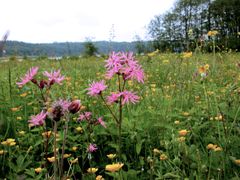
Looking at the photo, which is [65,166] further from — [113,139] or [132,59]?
[132,59]

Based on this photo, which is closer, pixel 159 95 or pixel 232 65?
pixel 159 95

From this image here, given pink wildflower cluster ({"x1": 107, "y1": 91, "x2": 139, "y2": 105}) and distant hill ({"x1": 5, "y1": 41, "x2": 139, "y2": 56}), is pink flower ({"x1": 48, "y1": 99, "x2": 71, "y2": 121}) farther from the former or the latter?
distant hill ({"x1": 5, "y1": 41, "x2": 139, "y2": 56})

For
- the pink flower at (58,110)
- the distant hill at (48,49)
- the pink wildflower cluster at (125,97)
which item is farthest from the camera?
the distant hill at (48,49)

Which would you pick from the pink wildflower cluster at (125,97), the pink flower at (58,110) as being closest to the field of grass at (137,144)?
the pink wildflower cluster at (125,97)

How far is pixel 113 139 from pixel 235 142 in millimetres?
551

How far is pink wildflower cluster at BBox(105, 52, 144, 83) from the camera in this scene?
1.10m

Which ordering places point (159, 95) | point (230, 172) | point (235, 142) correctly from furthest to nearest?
point (159, 95) < point (235, 142) < point (230, 172)

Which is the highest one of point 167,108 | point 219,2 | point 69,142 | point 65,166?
point 219,2

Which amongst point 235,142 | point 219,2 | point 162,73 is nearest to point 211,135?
point 235,142

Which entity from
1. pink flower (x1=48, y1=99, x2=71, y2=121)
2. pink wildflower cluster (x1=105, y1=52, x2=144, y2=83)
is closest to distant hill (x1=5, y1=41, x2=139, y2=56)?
pink wildflower cluster (x1=105, y1=52, x2=144, y2=83)

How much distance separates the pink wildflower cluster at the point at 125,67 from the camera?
1.10 meters

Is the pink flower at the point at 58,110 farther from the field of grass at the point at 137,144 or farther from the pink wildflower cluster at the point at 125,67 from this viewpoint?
the field of grass at the point at 137,144

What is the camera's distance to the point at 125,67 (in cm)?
111

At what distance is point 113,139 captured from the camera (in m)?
1.72
